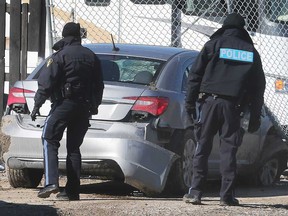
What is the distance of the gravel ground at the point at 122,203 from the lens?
23.8 feet

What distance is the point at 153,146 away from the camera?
27.6 feet

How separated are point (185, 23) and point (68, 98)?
504 centimetres

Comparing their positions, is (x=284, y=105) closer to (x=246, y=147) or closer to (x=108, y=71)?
(x=246, y=147)

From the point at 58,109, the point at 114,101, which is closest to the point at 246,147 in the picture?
the point at 114,101

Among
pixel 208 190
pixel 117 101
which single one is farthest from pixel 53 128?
pixel 208 190

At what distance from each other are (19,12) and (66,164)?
12.8ft

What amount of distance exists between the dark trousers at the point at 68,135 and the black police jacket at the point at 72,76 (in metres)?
0.11

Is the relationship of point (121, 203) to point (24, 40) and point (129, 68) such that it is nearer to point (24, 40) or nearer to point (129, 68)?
point (129, 68)

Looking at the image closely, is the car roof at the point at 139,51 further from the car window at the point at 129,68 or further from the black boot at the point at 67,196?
the black boot at the point at 67,196

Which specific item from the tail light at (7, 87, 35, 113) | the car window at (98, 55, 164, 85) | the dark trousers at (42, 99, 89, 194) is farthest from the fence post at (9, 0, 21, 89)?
the dark trousers at (42, 99, 89, 194)

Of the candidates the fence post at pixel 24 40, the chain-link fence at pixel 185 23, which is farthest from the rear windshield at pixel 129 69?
the chain-link fence at pixel 185 23

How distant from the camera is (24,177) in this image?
360 inches

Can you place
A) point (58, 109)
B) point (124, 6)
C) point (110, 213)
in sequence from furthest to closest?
point (124, 6) → point (58, 109) → point (110, 213)

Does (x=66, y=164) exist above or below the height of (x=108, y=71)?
below
